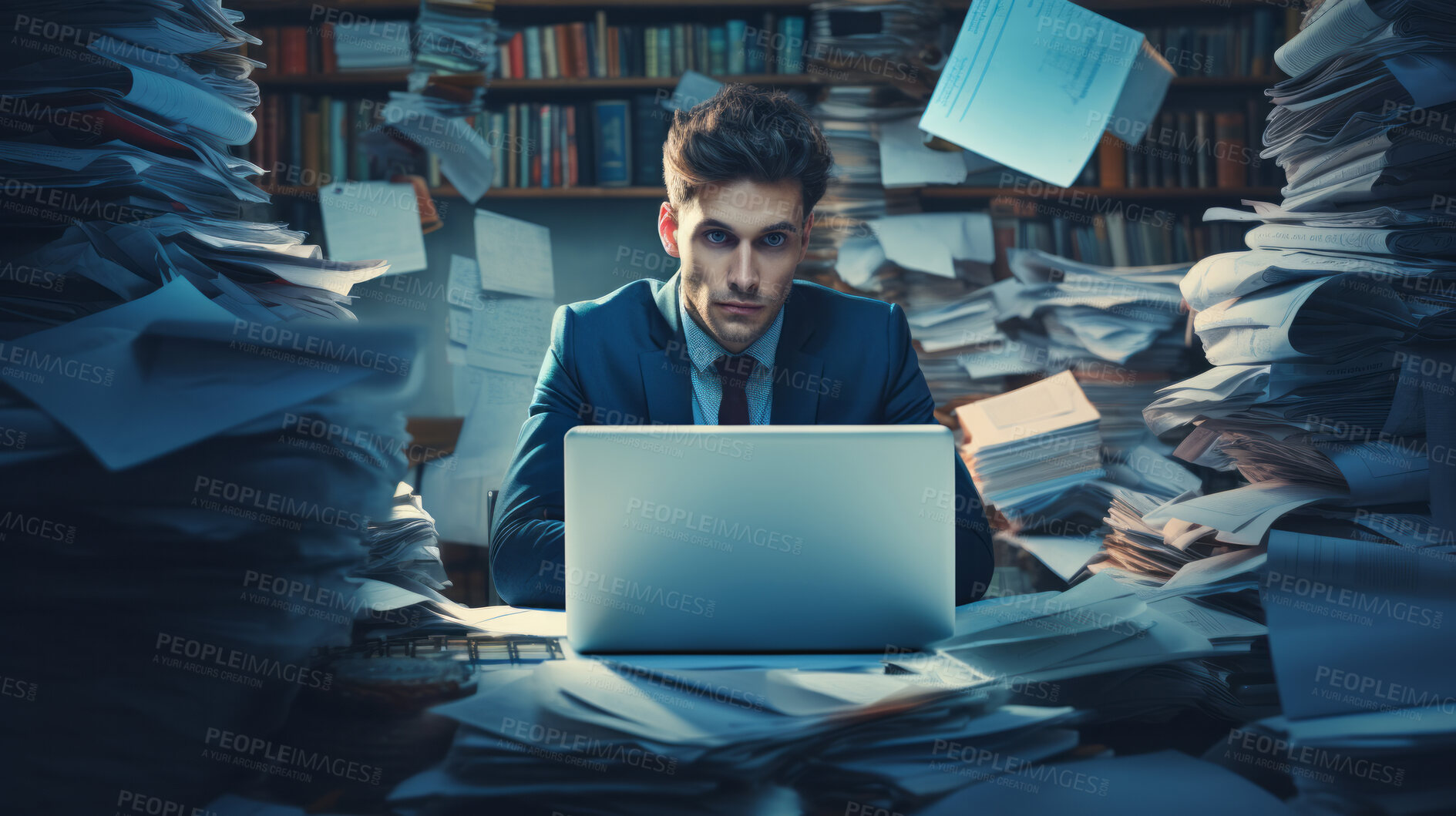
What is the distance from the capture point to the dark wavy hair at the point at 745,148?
4.35 feet

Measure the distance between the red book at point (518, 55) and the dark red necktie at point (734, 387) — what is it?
1.43 m

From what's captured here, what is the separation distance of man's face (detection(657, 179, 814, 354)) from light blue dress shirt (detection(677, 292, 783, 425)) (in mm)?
28

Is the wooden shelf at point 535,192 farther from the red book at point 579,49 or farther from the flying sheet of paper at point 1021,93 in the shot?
the flying sheet of paper at point 1021,93

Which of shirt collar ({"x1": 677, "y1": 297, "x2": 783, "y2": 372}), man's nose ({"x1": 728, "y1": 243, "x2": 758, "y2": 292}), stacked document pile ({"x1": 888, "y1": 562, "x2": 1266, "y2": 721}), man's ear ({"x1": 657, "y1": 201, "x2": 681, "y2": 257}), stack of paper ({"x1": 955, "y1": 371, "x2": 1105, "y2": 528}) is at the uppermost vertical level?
man's ear ({"x1": 657, "y1": 201, "x2": 681, "y2": 257})

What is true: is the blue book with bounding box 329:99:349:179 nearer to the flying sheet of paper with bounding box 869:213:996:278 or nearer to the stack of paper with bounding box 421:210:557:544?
the stack of paper with bounding box 421:210:557:544

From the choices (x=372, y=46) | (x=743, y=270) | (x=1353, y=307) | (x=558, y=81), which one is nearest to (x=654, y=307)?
(x=743, y=270)

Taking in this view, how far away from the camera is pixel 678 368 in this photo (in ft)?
4.71

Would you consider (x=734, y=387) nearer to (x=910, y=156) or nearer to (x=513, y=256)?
(x=910, y=156)

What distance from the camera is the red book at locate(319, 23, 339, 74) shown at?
246cm

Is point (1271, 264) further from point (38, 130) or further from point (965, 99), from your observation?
point (38, 130)

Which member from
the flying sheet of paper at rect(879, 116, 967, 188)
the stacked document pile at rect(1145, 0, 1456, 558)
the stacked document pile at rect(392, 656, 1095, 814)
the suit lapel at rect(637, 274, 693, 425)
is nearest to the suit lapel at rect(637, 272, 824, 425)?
the suit lapel at rect(637, 274, 693, 425)

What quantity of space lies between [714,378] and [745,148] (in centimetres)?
36

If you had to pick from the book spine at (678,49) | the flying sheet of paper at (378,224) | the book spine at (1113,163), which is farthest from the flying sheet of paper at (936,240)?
the flying sheet of paper at (378,224)

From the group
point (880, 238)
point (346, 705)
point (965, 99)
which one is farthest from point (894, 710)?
point (880, 238)
